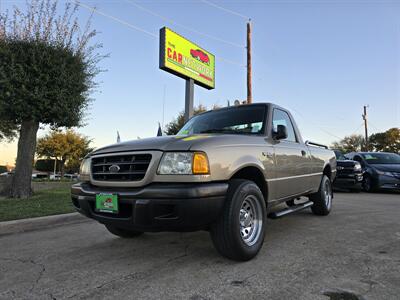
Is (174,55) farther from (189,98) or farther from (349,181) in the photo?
(349,181)

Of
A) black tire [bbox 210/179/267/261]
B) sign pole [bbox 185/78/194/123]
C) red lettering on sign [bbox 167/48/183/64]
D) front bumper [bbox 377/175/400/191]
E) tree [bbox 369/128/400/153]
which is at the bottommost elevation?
black tire [bbox 210/179/267/261]

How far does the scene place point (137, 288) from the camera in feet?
8.48

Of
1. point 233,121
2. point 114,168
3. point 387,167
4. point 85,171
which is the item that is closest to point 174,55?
point 387,167

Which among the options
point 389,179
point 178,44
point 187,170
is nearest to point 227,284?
point 187,170

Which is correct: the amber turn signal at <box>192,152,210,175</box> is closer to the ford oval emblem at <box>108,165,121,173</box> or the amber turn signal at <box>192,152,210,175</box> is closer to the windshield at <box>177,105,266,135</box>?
the ford oval emblem at <box>108,165,121,173</box>

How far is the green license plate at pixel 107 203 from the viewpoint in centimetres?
295

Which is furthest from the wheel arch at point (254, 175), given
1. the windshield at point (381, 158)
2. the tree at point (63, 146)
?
the tree at point (63, 146)

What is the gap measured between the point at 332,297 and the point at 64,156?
37744 millimetres

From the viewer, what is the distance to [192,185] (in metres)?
2.75

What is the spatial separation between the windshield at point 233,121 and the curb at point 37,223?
294cm

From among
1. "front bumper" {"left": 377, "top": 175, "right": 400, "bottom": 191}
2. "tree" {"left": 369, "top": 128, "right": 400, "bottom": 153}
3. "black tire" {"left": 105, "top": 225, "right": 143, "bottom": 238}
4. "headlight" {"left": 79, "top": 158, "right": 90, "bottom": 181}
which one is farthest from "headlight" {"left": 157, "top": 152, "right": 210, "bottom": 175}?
"tree" {"left": 369, "top": 128, "right": 400, "bottom": 153}

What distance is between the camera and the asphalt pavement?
8.20 ft

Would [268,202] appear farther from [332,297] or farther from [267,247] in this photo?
[332,297]

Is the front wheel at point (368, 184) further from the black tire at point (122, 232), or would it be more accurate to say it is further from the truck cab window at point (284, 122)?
Result: the black tire at point (122, 232)
